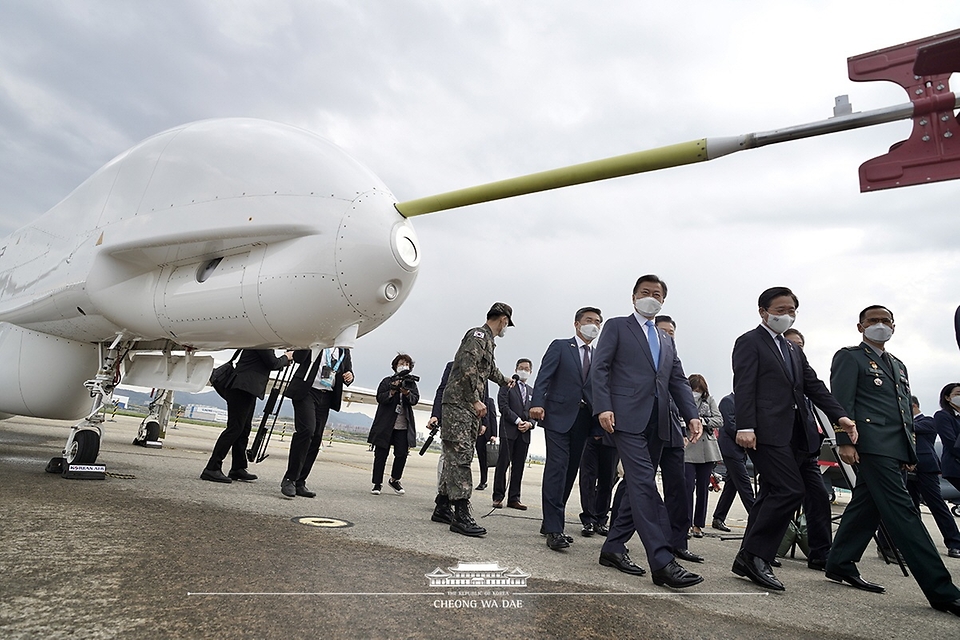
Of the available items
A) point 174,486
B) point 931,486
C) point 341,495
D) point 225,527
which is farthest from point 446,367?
point 931,486

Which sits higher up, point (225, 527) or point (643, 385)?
point (643, 385)

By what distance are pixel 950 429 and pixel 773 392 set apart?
149 inches

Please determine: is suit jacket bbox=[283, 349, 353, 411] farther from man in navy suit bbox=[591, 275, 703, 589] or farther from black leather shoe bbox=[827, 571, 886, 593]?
black leather shoe bbox=[827, 571, 886, 593]

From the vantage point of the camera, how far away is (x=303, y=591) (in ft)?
6.94

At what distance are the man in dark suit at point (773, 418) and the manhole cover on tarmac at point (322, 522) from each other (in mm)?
2573

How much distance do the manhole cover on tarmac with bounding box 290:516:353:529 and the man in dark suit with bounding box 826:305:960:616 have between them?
327 cm

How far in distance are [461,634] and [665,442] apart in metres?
2.36

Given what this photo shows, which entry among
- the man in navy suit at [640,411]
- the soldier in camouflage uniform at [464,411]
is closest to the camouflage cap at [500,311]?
the soldier in camouflage uniform at [464,411]

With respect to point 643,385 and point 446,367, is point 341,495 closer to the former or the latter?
point 446,367

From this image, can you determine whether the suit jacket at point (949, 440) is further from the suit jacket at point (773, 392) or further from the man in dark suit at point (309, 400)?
the man in dark suit at point (309, 400)

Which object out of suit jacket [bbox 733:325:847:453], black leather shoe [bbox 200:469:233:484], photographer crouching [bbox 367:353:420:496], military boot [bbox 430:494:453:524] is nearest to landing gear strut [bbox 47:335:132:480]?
black leather shoe [bbox 200:469:233:484]

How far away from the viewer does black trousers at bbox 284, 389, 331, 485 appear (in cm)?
502

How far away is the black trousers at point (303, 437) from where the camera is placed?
502 cm

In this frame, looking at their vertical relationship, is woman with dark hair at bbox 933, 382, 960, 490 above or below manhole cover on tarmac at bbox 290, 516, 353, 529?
above
